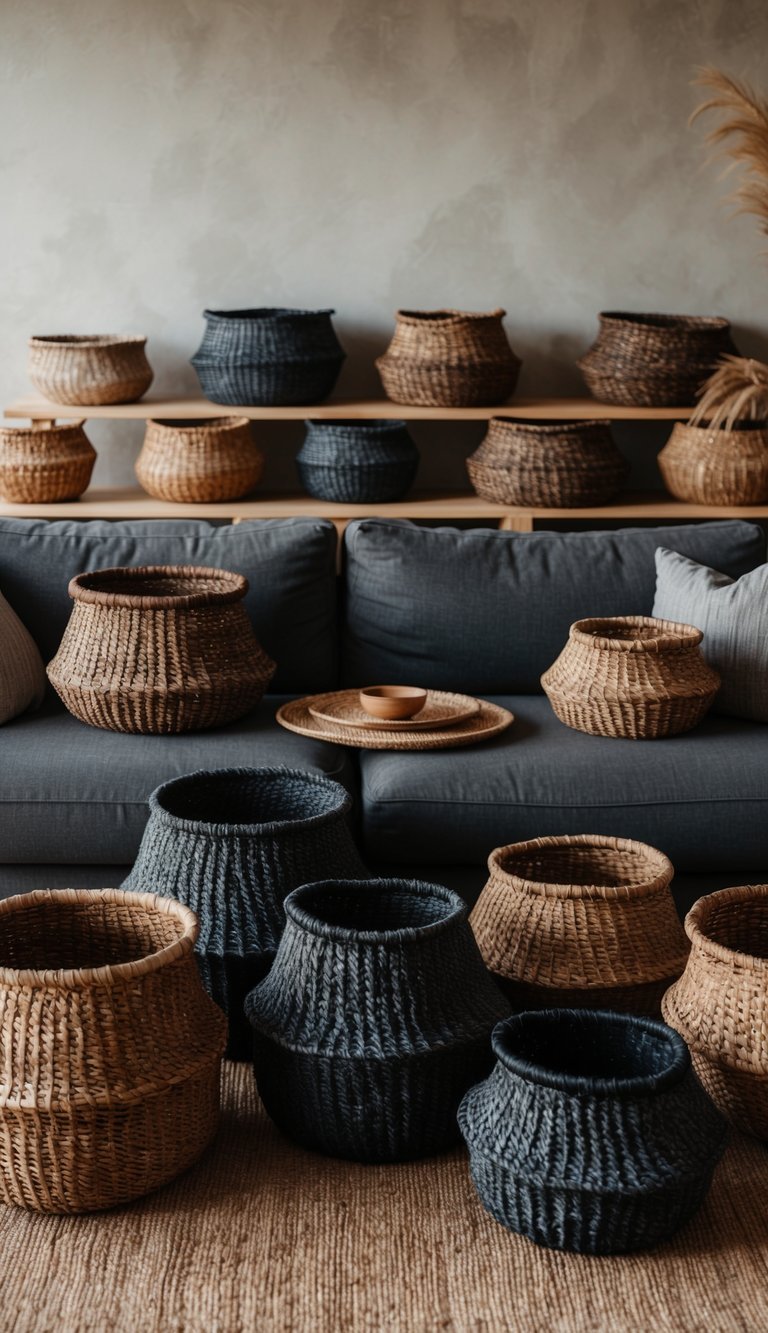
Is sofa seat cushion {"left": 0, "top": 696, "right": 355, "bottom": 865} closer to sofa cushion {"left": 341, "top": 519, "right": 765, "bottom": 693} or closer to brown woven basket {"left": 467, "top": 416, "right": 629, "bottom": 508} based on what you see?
sofa cushion {"left": 341, "top": 519, "right": 765, "bottom": 693}

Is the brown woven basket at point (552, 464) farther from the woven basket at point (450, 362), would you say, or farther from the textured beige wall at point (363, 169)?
the textured beige wall at point (363, 169)

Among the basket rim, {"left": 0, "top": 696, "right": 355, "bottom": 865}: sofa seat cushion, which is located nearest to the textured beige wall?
{"left": 0, "top": 696, "right": 355, "bottom": 865}: sofa seat cushion

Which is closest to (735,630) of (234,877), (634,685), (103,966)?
(634,685)

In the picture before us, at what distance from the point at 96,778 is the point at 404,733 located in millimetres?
513

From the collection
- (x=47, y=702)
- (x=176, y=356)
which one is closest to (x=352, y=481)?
(x=176, y=356)

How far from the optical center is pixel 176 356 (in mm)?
3979

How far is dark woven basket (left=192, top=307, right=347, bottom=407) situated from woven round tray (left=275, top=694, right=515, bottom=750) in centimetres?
142

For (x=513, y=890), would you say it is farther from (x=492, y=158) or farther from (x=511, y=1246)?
(x=492, y=158)

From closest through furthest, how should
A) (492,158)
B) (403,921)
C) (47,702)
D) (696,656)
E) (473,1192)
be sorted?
(473,1192) → (403,921) → (696,656) → (47,702) → (492,158)

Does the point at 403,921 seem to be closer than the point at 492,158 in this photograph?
Yes

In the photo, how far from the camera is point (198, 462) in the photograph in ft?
11.6

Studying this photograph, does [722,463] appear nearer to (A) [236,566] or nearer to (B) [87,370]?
(A) [236,566]

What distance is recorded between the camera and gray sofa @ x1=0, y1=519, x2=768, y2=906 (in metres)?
2.19

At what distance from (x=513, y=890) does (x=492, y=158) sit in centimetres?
271
